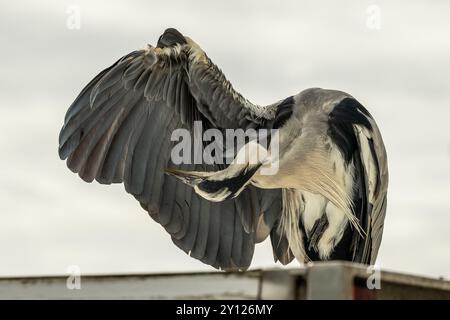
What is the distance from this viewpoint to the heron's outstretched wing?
8406 mm

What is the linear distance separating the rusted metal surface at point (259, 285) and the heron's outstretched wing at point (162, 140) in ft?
15.3

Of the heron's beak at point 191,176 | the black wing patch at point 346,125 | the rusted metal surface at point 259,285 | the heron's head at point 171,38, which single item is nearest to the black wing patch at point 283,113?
the black wing patch at point 346,125

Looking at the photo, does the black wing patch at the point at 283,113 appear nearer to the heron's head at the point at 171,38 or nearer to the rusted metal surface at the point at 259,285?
the heron's head at the point at 171,38

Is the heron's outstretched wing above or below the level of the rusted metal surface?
above

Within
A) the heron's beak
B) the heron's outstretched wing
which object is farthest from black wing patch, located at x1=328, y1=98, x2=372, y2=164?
the heron's beak

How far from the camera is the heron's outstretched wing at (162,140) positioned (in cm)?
841

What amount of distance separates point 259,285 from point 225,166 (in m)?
5.32

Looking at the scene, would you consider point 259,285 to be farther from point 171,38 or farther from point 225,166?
point 225,166

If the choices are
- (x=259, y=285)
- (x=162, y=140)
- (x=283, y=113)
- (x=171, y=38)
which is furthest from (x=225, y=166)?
(x=259, y=285)

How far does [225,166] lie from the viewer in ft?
28.4

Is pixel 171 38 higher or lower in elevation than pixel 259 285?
higher

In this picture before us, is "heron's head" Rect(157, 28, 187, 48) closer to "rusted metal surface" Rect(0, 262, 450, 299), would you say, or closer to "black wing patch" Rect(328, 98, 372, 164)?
"black wing patch" Rect(328, 98, 372, 164)
